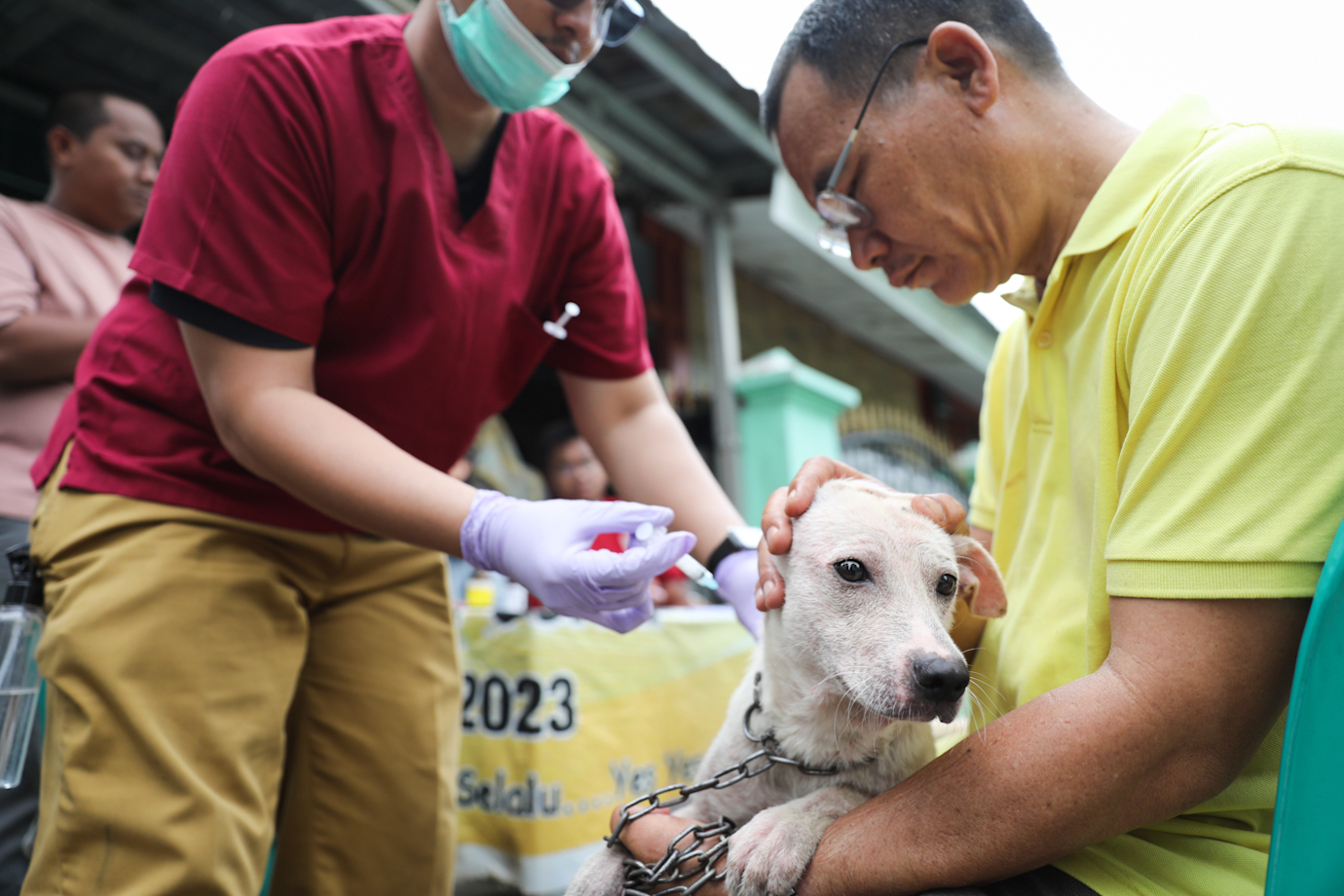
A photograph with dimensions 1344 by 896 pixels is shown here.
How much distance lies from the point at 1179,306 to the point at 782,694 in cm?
84

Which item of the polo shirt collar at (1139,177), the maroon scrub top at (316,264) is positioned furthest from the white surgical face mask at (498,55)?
the polo shirt collar at (1139,177)

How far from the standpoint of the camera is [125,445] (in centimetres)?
155

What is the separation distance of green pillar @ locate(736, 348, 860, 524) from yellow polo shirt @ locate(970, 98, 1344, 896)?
A: 474cm

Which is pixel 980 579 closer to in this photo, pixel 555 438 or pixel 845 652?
pixel 845 652

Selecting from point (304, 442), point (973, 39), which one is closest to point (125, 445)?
point (304, 442)

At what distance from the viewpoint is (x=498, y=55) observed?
1.65m

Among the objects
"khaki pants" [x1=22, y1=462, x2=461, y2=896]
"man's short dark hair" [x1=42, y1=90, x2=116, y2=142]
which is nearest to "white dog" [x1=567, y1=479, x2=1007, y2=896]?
"khaki pants" [x1=22, y1=462, x2=461, y2=896]

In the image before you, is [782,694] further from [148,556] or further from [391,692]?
[148,556]

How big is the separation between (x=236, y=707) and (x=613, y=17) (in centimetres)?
157

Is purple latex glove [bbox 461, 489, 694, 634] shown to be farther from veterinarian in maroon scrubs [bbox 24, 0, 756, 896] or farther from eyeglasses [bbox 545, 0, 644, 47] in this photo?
eyeglasses [bbox 545, 0, 644, 47]

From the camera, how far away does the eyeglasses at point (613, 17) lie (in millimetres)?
1682

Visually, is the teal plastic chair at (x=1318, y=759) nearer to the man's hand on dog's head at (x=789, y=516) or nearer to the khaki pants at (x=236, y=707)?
the man's hand on dog's head at (x=789, y=516)

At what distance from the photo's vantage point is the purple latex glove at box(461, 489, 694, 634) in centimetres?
138

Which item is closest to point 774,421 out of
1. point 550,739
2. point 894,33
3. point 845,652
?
point 550,739
